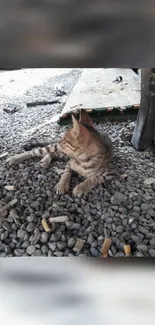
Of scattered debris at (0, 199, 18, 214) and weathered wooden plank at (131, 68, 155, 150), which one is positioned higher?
weathered wooden plank at (131, 68, 155, 150)

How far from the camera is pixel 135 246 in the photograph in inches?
47.6

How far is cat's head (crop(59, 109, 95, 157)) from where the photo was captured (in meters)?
1.53

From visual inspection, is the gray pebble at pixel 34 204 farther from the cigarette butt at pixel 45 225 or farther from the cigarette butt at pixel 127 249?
the cigarette butt at pixel 127 249

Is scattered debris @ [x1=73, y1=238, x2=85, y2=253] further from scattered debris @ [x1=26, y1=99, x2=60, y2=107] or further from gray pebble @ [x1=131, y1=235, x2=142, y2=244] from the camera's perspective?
scattered debris @ [x1=26, y1=99, x2=60, y2=107]

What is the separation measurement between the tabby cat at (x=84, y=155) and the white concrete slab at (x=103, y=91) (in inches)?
25.0

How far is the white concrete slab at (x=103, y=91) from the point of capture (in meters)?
2.28

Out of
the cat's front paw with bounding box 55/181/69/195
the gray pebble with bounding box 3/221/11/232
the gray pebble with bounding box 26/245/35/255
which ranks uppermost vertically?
the cat's front paw with bounding box 55/181/69/195

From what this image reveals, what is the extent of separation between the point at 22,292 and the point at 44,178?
3.79 feet
